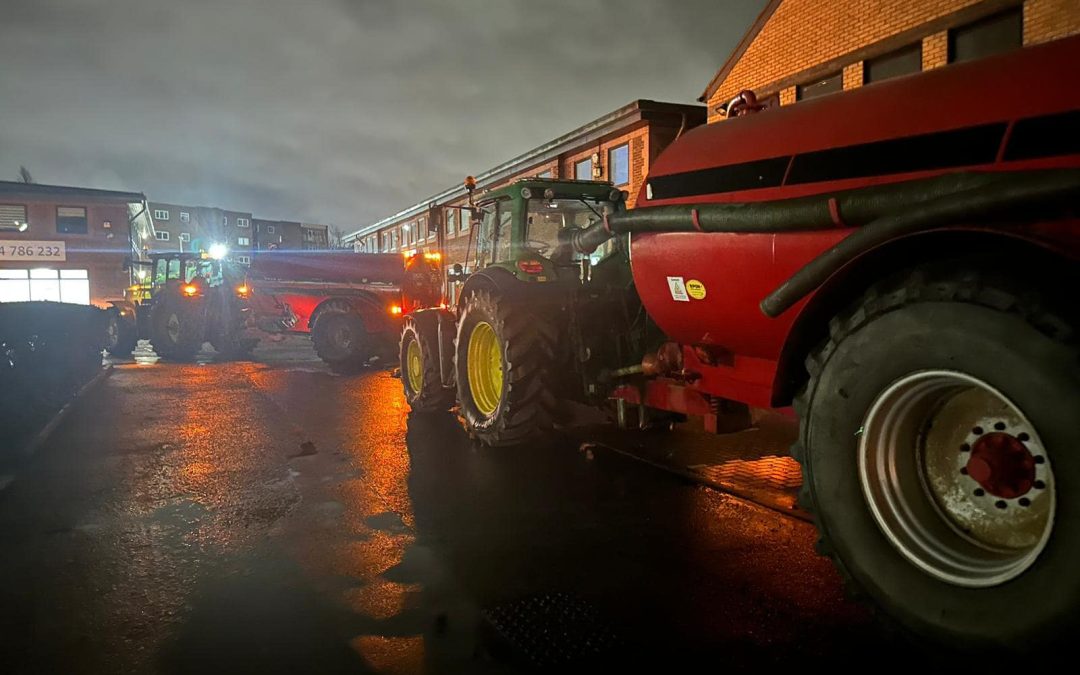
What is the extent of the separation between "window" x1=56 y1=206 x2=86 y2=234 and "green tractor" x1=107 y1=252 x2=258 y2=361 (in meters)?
21.9

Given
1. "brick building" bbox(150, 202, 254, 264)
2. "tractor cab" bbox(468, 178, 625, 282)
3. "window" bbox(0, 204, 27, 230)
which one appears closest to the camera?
"tractor cab" bbox(468, 178, 625, 282)

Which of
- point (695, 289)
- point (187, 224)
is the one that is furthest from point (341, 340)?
point (187, 224)

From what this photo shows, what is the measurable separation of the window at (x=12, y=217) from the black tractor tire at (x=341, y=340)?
97.1 ft

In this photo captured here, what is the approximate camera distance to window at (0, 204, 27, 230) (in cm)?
3428

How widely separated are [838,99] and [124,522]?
494 centimetres

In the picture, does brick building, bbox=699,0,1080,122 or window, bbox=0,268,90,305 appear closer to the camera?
brick building, bbox=699,0,1080,122

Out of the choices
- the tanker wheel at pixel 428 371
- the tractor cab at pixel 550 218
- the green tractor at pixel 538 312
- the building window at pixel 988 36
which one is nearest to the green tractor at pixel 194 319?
the tanker wheel at pixel 428 371

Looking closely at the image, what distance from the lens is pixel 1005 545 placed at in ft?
7.82

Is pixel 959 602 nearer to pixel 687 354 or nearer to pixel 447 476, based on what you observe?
pixel 687 354

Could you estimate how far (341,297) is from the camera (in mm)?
14445

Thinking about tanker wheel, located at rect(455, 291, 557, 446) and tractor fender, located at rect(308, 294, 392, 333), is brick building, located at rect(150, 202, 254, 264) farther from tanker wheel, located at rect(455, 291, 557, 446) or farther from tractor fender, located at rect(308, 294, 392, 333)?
tanker wheel, located at rect(455, 291, 557, 446)

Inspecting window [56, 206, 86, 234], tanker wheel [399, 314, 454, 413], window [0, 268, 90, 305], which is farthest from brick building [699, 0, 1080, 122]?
window [56, 206, 86, 234]

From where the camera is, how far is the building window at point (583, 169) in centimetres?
2227

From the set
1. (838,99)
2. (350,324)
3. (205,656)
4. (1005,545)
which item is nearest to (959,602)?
(1005,545)
